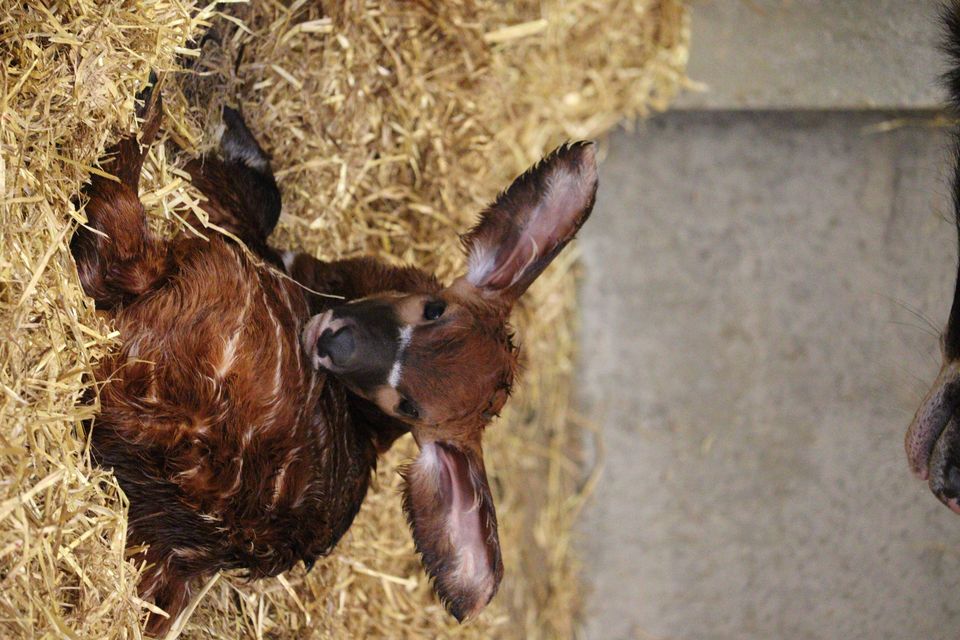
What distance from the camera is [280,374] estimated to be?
3.27 meters

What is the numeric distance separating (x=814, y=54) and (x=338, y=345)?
2.86 metres

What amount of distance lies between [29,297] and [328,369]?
3.32ft

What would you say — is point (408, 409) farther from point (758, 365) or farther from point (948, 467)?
point (758, 365)

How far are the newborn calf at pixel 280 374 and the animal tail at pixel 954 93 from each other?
57.1 inches

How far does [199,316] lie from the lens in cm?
313

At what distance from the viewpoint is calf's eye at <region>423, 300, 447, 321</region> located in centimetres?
358

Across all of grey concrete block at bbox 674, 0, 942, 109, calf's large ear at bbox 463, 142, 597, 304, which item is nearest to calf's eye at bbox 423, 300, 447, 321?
calf's large ear at bbox 463, 142, 597, 304

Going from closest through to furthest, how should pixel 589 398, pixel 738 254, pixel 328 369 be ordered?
pixel 328 369, pixel 738 254, pixel 589 398

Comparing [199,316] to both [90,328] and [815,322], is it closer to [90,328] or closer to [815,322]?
[90,328]

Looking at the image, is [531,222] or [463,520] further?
[531,222]

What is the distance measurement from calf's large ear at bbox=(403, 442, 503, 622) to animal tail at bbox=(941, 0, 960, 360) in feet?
6.02

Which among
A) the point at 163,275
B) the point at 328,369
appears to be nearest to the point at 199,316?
the point at 163,275

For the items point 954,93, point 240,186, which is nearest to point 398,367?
point 240,186

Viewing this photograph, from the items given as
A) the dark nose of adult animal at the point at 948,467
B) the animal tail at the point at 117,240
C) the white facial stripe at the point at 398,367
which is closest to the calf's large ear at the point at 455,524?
the white facial stripe at the point at 398,367
